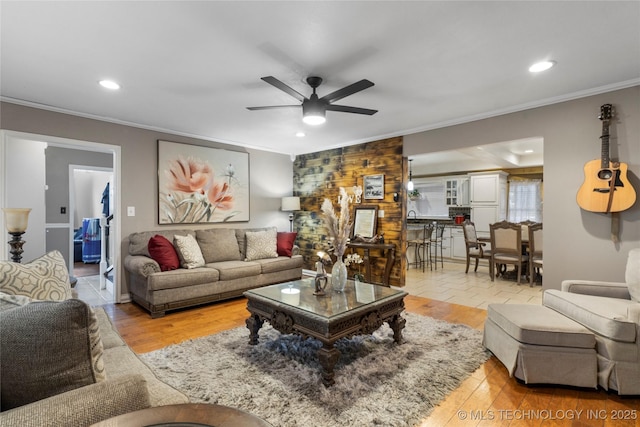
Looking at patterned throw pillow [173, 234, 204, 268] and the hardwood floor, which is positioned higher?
patterned throw pillow [173, 234, 204, 268]

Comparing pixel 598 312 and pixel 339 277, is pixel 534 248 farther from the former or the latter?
pixel 339 277

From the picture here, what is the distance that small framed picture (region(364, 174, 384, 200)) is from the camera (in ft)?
16.1

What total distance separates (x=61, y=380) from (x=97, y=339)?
5.3 inches

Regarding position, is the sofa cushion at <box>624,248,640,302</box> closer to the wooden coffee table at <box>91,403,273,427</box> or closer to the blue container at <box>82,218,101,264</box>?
the wooden coffee table at <box>91,403,273,427</box>

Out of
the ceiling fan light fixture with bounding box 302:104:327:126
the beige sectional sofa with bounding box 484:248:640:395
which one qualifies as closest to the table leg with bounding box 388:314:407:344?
the beige sectional sofa with bounding box 484:248:640:395

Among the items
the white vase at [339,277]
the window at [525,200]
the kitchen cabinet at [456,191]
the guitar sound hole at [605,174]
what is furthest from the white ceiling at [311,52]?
the window at [525,200]

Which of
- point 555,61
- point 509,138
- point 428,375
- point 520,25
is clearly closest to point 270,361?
point 428,375

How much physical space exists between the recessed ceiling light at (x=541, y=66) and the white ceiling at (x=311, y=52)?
0.18 ft

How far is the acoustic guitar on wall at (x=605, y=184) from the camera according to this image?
2811mm

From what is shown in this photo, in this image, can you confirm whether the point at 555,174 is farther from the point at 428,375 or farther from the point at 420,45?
the point at 428,375

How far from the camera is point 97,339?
102 cm

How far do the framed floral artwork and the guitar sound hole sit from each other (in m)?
4.68

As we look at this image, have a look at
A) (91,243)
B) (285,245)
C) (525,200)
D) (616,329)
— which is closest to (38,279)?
(285,245)

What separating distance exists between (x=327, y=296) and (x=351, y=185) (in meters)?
2.96
